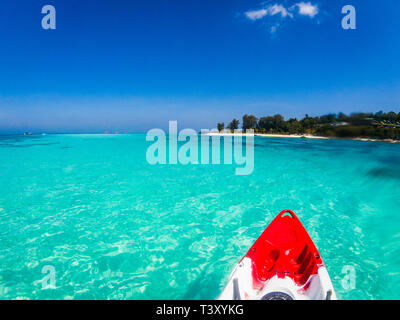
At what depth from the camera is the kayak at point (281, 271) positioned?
398cm

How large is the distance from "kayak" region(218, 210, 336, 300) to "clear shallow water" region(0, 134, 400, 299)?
5.56 ft

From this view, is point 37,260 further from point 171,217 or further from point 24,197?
point 24,197

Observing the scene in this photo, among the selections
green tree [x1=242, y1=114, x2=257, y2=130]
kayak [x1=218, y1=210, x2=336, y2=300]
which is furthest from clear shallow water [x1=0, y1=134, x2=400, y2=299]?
green tree [x1=242, y1=114, x2=257, y2=130]

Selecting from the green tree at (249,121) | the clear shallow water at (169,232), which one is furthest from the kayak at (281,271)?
the green tree at (249,121)

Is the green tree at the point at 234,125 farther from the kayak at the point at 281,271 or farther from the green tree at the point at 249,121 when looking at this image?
the kayak at the point at 281,271

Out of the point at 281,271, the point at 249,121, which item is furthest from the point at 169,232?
the point at 249,121

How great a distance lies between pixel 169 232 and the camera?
8969 mm

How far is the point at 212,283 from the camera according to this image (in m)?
6.04

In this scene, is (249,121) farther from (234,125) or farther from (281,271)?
(281,271)

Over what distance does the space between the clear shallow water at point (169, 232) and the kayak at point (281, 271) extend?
5.56ft

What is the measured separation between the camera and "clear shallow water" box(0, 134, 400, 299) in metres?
5.98

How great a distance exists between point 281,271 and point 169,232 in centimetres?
535

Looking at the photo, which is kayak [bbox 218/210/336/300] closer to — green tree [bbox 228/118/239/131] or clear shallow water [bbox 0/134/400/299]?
clear shallow water [bbox 0/134/400/299]
